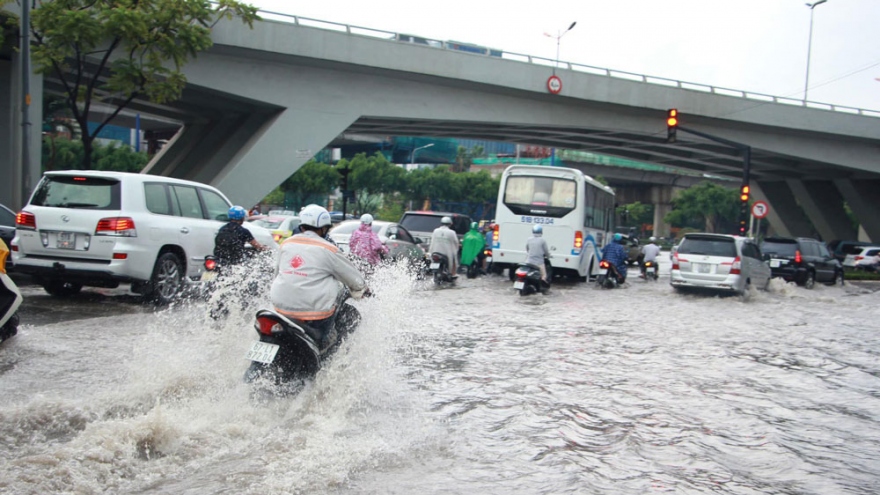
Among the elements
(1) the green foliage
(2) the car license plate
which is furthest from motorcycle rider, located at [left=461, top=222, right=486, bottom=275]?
(1) the green foliage

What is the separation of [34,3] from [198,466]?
18.8 m

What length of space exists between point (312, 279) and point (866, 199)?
49.8 meters

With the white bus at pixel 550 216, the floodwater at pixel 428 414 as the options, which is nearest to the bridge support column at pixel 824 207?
the white bus at pixel 550 216

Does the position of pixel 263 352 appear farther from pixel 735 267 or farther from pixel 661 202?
pixel 661 202

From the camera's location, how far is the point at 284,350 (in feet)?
18.2

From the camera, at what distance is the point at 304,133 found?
95.2 feet

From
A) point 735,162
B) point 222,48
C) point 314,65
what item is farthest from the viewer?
point 735,162

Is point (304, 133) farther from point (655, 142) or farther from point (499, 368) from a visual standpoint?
point (499, 368)

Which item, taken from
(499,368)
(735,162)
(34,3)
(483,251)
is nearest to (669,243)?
(735,162)

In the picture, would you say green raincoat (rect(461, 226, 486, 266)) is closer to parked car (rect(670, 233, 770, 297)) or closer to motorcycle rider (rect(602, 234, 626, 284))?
motorcycle rider (rect(602, 234, 626, 284))

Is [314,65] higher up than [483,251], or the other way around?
[314,65]

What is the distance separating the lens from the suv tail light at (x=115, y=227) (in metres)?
10.6

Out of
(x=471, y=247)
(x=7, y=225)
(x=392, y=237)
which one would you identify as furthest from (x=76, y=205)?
(x=471, y=247)

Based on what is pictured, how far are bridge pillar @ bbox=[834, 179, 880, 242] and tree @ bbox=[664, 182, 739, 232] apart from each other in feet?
90.4
